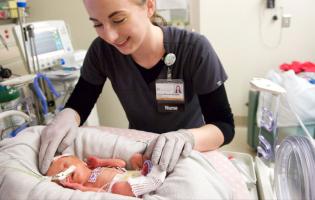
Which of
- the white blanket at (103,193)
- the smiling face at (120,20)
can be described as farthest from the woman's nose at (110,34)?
the white blanket at (103,193)

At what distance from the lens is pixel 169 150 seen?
32.9 inches

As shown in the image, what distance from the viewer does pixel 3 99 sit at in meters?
1.72

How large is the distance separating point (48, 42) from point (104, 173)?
1.76m

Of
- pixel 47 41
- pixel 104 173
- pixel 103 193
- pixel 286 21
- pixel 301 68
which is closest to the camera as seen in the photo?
pixel 103 193

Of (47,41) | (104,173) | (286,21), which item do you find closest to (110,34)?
(104,173)

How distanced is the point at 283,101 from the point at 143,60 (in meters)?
1.49

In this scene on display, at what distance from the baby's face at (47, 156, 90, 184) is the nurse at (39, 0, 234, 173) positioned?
0.11ft

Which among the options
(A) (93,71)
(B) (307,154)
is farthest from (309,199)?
(A) (93,71)

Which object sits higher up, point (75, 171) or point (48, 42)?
point (48, 42)

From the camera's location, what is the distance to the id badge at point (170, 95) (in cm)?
115

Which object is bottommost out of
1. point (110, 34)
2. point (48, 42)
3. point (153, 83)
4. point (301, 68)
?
point (301, 68)

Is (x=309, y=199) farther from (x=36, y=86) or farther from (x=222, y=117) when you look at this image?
(x=36, y=86)

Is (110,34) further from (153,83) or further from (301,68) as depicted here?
(301,68)

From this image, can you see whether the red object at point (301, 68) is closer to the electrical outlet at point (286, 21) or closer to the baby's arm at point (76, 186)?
the electrical outlet at point (286, 21)
